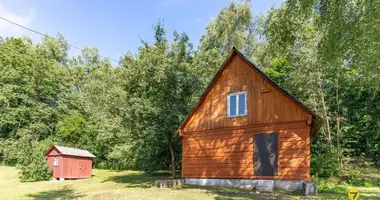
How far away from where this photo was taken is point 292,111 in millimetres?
13125

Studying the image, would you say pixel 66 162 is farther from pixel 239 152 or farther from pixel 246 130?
pixel 246 130

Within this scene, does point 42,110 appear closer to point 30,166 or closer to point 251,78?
point 30,166

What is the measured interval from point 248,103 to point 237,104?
682 mm

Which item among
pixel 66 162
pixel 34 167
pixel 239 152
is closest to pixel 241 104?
pixel 239 152

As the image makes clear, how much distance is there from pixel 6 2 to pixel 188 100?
1126cm

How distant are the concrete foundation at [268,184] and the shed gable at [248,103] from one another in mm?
2780

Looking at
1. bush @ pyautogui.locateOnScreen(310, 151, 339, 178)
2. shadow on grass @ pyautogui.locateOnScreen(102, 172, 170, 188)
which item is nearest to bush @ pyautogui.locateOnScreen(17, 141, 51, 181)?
shadow on grass @ pyautogui.locateOnScreen(102, 172, 170, 188)

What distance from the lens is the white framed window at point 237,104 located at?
48.8 ft

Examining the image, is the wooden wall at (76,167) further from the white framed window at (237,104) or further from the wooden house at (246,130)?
the white framed window at (237,104)

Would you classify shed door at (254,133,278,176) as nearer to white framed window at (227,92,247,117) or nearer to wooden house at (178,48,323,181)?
wooden house at (178,48,323,181)

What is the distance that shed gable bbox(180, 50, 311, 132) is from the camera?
1344 centimetres

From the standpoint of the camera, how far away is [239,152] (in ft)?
48.0

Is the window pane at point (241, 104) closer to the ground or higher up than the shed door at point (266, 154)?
higher up

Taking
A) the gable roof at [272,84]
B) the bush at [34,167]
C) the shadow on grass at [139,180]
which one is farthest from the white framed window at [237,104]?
the bush at [34,167]
